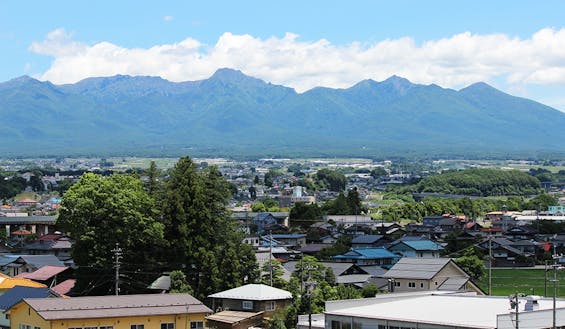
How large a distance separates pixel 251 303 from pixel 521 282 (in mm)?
17941

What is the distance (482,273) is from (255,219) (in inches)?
1404

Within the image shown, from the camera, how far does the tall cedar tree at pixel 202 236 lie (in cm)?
3116

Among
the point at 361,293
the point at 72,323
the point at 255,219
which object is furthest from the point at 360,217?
the point at 72,323

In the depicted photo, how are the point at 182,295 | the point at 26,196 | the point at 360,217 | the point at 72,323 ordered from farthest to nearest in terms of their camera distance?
the point at 26,196
the point at 360,217
the point at 182,295
the point at 72,323

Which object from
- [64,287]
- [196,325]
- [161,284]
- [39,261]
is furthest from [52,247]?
[196,325]

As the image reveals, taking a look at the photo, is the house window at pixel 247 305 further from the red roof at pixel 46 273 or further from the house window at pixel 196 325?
the red roof at pixel 46 273

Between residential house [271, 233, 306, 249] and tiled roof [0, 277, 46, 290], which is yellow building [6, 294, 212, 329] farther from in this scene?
residential house [271, 233, 306, 249]

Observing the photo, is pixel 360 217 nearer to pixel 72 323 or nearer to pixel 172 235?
pixel 172 235

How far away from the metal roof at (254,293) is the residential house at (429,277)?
6.37m

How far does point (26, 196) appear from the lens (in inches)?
4102

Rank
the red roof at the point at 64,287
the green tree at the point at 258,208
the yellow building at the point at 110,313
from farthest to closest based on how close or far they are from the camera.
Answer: the green tree at the point at 258,208, the red roof at the point at 64,287, the yellow building at the point at 110,313

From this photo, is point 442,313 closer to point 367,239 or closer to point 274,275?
point 274,275

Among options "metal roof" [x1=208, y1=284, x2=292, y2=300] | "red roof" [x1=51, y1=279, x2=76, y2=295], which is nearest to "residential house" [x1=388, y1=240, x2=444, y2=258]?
"red roof" [x1=51, y1=279, x2=76, y2=295]

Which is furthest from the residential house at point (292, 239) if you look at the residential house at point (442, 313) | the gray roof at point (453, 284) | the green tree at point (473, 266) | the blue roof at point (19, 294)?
the residential house at point (442, 313)
